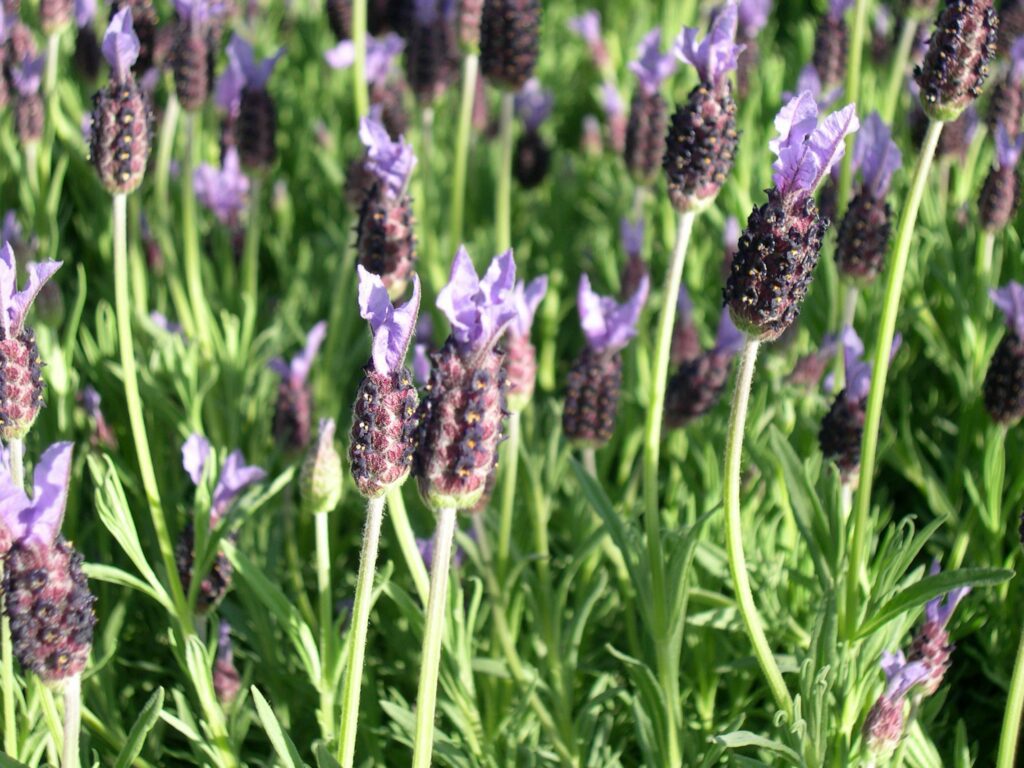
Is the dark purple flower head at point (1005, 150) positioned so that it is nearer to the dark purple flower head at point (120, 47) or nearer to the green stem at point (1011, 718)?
the green stem at point (1011, 718)

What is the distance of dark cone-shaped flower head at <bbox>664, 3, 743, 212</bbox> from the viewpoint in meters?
1.66

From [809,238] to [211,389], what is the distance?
1.46 m

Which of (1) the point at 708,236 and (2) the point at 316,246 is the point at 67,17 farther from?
(1) the point at 708,236

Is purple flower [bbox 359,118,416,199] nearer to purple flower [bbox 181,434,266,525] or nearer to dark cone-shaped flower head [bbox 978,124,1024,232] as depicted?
purple flower [bbox 181,434,266,525]

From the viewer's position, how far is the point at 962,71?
1.51 metres

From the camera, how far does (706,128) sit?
65.6 inches

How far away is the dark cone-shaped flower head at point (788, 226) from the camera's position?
133 cm

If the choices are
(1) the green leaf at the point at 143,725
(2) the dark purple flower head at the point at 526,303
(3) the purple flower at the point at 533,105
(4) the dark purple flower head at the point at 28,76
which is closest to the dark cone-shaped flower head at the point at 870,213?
(2) the dark purple flower head at the point at 526,303

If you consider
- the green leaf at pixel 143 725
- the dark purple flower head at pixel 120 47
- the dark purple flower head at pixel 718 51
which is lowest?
the green leaf at pixel 143 725

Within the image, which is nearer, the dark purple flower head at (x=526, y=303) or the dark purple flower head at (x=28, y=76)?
the dark purple flower head at (x=526, y=303)

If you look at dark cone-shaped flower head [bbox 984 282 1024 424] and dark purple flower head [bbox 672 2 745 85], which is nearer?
dark purple flower head [bbox 672 2 745 85]

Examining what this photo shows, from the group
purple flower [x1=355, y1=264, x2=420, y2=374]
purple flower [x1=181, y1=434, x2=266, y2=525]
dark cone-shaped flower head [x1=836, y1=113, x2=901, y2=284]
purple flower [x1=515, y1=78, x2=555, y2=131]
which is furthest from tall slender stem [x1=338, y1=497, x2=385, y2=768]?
purple flower [x1=515, y1=78, x2=555, y2=131]

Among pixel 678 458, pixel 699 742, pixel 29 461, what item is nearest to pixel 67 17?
pixel 29 461

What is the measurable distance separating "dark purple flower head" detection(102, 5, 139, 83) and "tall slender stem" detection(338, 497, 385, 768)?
0.91 m
